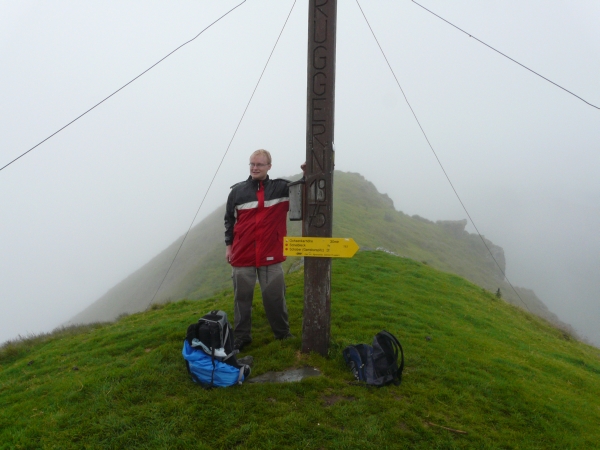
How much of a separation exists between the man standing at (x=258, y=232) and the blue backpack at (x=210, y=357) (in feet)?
3.72

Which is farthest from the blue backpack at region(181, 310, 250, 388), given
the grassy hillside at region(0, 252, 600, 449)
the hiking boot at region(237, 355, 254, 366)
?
the hiking boot at region(237, 355, 254, 366)

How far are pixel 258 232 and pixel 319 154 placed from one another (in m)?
1.55

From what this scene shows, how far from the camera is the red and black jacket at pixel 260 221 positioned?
5855 mm

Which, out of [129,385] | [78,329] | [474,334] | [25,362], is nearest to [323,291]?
[129,385]

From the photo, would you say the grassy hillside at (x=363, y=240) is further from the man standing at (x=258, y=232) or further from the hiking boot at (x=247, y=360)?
the hiking boot at (x=247, y=360)

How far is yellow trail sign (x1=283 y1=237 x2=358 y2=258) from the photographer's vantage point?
17.7 feet

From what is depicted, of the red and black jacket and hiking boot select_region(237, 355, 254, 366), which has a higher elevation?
the red and black jacket

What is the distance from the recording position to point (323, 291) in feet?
18.6

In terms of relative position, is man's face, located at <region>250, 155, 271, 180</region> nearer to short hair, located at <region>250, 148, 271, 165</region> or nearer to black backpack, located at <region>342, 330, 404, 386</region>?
short hair, located at <region>250, 148, 271, 165</region>

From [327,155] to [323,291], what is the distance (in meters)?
2.07

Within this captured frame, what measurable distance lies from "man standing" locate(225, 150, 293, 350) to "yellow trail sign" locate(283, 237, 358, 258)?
0.41 meters

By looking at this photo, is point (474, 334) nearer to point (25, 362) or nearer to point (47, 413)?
point (47, 413)

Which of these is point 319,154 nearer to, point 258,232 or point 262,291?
point 258,232

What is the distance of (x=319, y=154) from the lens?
5.49 meters
